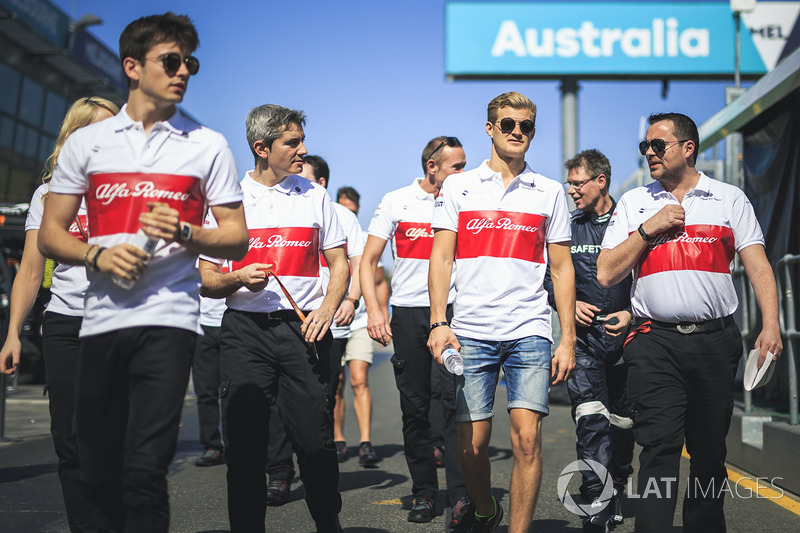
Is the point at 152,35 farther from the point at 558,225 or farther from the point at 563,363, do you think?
the point at 563,363

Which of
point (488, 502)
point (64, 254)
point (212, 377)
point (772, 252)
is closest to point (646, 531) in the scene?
point (488, 502)

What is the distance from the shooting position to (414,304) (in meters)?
6.21

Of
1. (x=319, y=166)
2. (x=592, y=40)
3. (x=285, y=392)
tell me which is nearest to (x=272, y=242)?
(x=285, y=392)

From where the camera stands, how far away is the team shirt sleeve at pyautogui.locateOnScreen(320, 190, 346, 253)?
4758mm

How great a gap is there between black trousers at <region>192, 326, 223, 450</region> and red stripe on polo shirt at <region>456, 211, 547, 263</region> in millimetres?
3837

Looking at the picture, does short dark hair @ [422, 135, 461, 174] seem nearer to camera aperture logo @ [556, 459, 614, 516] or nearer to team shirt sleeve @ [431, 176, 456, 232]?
team shirt sleeve @ [431, 176, 456, 232]

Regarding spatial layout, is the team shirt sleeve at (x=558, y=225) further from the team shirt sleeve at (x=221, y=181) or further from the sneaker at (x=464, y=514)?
the team shirt sleeve at (x=221, y=181)

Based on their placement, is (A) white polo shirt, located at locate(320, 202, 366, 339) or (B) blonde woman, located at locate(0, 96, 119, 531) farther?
(A) white polo shirt, located at locate(320, 202, 366, 339)

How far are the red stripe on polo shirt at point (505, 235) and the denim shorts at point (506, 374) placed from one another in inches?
16.9

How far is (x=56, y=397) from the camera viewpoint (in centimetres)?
419

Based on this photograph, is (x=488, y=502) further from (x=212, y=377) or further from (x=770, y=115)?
(x=770, y=115)

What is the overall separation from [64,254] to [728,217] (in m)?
3.02

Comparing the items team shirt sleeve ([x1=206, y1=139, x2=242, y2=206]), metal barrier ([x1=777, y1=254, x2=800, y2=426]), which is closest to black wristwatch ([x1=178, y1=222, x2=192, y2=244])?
team shirt sleeve ([x1=206, y1=139, x2=242, y2=206])

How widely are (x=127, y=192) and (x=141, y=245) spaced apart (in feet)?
0.84
